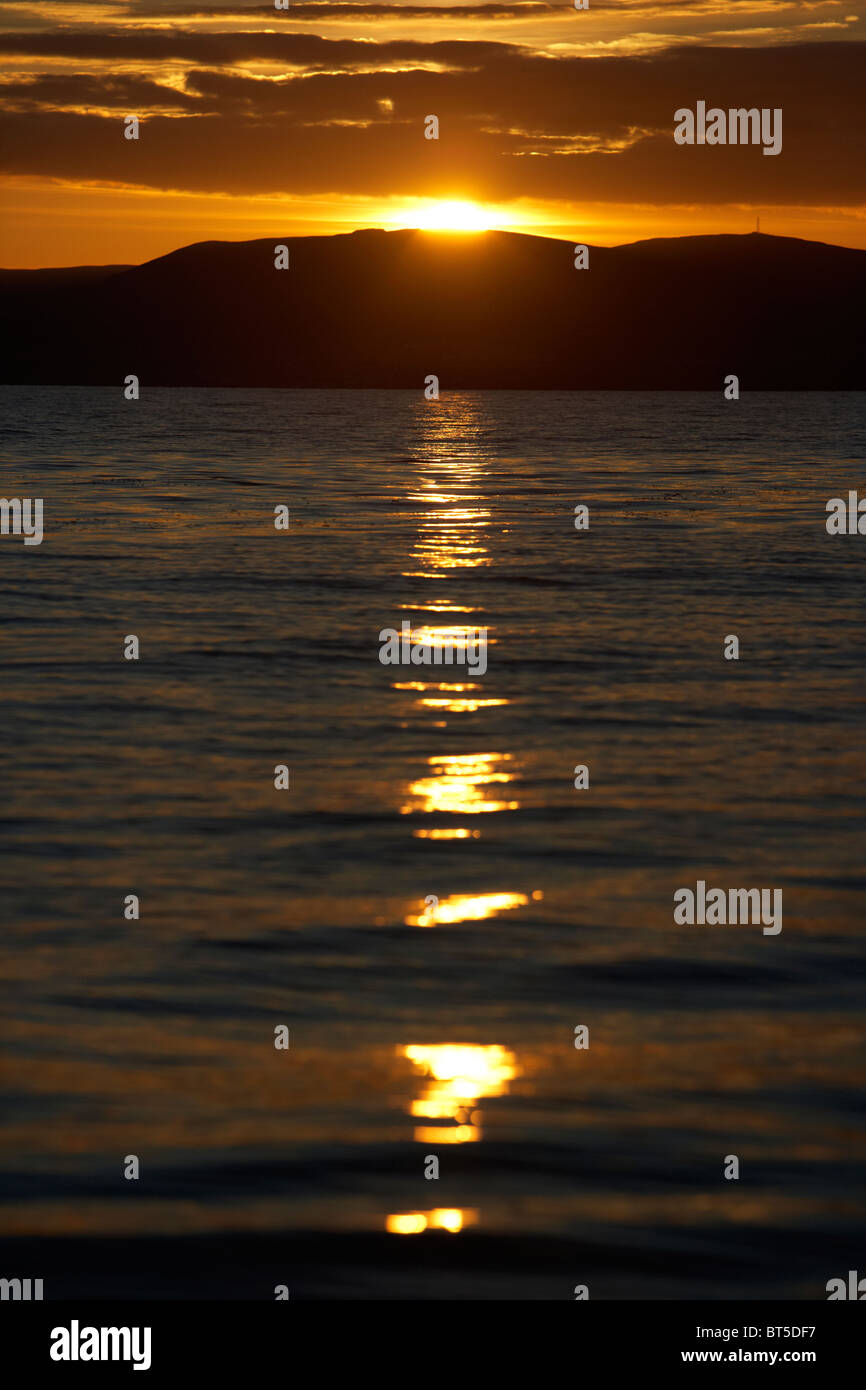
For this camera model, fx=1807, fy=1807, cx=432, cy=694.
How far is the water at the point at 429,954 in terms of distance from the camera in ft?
24.3

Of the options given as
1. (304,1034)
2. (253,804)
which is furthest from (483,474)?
(304,1034)

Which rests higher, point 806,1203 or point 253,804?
point 253,804

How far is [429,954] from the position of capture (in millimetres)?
10656

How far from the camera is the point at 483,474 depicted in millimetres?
67875

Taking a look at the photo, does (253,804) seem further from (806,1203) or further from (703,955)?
(806,1203)

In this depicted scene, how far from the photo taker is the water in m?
7.41
